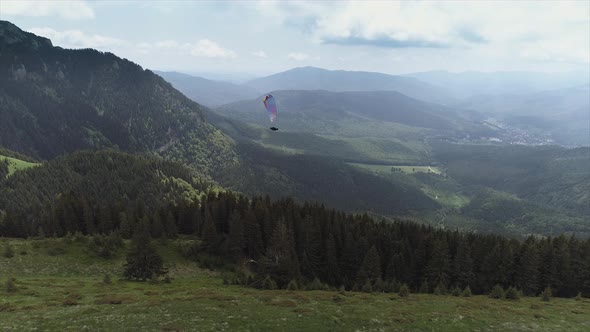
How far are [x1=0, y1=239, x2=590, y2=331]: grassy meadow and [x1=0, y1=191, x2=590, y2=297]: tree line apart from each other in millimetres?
14512

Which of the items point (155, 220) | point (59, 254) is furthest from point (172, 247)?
point (59, 254)

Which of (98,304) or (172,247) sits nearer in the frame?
(98,304)

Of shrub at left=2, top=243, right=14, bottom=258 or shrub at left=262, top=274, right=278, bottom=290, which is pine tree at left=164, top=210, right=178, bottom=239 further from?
shrub at left=262, top=274, right=278, bottom=290

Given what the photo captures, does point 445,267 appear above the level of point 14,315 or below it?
below

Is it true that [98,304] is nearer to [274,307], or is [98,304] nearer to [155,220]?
[274,307]

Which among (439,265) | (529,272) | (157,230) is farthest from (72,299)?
(529,272)

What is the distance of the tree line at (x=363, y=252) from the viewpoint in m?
88.9

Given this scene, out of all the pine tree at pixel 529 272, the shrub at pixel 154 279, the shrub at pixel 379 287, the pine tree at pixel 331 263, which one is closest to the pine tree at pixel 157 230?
the shrub at pixel 154 279

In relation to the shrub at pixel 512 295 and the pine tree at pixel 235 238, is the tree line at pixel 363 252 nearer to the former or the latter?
the pine tree at pixel 235 238

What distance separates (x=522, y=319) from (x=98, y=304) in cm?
6294

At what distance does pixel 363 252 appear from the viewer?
321ft

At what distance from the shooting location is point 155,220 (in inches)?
4274

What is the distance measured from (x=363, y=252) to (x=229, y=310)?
5517cm

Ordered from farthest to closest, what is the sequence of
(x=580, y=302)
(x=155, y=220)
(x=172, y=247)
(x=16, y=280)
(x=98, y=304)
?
1. (x=155, y=220)
2. (x=172, y=247)
3. (x=580, y=302)
4. (x=16, y=280)
5. (x=98, y=304)
